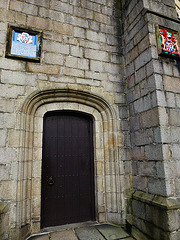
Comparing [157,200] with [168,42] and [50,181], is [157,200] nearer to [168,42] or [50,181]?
[50,181]

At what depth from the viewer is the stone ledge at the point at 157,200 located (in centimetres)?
215

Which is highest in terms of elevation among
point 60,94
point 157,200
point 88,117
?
point 60,94

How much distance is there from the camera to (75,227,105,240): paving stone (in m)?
2.44

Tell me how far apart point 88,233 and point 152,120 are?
2.02m

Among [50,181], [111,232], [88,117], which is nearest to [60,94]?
[88,117]

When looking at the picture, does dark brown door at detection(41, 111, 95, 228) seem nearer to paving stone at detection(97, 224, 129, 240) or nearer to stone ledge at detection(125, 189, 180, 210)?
paving stone at detection(97, 224, 129, 240)

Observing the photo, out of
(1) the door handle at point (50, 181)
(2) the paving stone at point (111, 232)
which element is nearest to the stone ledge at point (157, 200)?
(2) the paving stone at point (111, 232)

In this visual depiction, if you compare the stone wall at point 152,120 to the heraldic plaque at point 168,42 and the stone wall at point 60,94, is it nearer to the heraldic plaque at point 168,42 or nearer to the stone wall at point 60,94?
the heraldic plaque at point 168,42

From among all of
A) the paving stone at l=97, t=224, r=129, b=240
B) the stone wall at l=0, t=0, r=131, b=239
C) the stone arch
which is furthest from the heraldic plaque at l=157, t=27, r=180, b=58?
the paving stone at l=97, t=224, r=129, b=240

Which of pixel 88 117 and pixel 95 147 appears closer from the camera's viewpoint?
pixel 95 147

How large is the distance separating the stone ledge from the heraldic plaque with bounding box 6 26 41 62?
285cm

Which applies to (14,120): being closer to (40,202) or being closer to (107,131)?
(40,202)

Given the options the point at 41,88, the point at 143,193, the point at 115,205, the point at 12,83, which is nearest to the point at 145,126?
the point at 143,193

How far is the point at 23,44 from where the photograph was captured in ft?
9.49
